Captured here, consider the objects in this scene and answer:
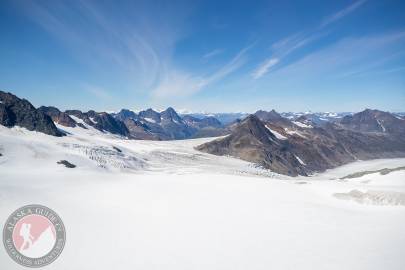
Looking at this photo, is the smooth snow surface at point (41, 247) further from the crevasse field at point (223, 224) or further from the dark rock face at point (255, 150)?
the dark rock face at point (255, 150)

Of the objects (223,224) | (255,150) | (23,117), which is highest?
(23,117)

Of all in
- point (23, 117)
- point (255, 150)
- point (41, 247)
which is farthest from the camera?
point (255, 150)

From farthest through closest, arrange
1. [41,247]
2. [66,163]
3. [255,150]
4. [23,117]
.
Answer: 1. [255,150]
2. [23,117]
3. [66,163]
4. [41,247]

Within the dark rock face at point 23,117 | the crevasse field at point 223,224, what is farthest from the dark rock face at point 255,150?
the crevasse field at point 223,224

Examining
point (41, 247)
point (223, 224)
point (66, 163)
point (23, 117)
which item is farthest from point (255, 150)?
point (41, 247)

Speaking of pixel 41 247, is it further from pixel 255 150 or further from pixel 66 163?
pixel 255 150

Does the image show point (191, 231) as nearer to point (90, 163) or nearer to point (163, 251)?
point (163, 251)

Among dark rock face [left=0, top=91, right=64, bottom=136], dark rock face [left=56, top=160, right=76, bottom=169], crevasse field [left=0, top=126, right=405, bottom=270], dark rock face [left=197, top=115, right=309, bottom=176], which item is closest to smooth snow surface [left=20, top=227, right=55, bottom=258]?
crevasse field [left=0, top=126, right=405, bottom=270]

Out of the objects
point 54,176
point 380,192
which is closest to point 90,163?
point 54,176
